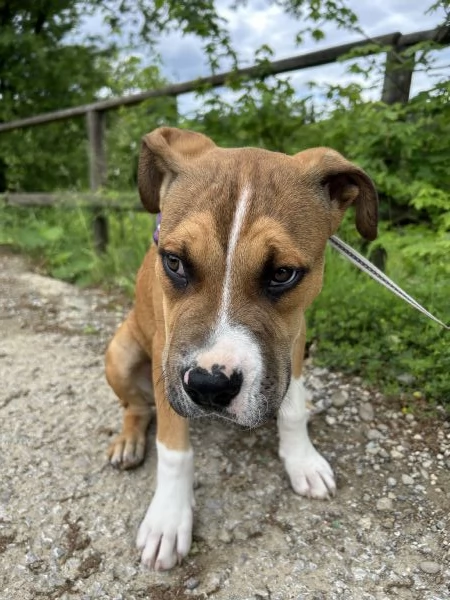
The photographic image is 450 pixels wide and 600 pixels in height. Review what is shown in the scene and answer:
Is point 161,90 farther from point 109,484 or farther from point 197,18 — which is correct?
point 109,484

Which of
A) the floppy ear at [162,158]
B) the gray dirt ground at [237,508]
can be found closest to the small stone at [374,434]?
the gray dirt ground at [237,508]

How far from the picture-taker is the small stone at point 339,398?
13.5ft

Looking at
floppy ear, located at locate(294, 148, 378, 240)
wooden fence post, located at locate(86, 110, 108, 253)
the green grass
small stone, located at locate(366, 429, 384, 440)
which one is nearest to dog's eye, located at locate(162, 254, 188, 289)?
floppy ear, located at locate(294, 148, 378, 240)

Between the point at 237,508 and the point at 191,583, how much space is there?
57 cm

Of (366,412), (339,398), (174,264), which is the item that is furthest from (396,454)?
(174,264)

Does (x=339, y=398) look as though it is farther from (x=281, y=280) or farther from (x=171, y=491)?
(x=281, y=280)

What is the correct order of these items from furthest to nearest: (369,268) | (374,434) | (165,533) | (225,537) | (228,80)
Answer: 1. (228,80)
2. (374,434)
3. (369,268)
4. (225,537)
5. (165,533)

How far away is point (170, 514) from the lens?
9.88 feet

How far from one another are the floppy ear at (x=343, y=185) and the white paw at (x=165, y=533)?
5.65 feet

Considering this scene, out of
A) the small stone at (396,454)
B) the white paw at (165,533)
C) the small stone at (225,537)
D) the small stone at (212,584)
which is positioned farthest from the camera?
the small stone at (396,454)

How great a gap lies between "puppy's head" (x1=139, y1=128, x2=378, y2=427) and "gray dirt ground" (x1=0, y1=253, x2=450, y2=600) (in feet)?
3.23

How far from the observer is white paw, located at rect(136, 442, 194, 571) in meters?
2.92

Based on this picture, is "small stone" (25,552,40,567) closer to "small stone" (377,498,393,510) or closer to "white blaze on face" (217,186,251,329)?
"white blaze on face" (217,186,251,329)

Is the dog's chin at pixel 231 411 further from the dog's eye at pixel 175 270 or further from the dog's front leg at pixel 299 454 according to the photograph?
the dog's front leg at pixel 299 454
